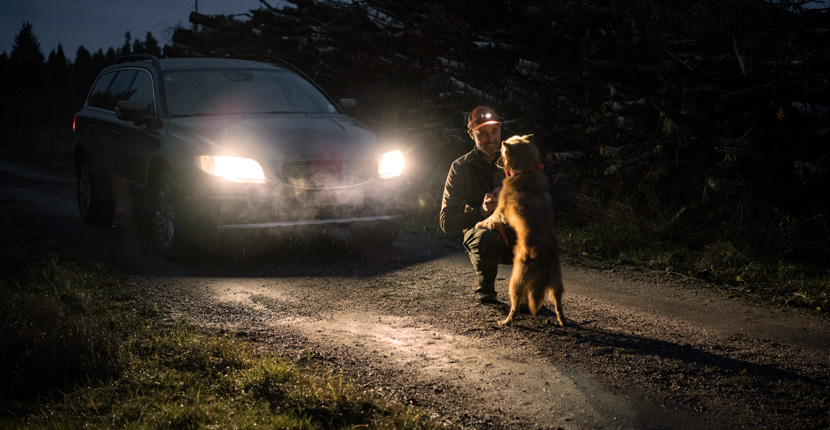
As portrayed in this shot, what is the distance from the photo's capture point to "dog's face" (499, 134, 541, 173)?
16.1 feet

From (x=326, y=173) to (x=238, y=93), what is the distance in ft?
6.19

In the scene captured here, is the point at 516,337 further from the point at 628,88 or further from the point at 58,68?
the point at 58,68

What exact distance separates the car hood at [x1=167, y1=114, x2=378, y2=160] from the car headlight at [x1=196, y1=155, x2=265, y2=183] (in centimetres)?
6

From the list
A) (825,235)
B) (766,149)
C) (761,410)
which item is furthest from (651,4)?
Result: (761,410)

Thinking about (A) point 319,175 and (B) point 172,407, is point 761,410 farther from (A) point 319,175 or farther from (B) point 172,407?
(A) point 319,175

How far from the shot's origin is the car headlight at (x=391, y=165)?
24.2ft

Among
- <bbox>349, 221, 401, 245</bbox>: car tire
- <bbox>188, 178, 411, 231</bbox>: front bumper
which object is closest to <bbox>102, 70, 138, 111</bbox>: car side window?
<bbox>188, 178, 411, 231</bbox>: front bumper

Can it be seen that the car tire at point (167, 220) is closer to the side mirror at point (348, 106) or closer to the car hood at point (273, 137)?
the car hood at point (273, 137)

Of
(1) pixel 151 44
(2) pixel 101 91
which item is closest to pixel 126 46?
(1) pixel 151 44

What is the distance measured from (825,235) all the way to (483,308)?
3.64m

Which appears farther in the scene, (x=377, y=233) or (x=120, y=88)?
(x=120, y=88)

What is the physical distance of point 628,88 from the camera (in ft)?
29.9

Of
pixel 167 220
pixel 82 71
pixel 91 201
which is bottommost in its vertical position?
pixel 167 220

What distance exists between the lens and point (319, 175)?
271 inches
